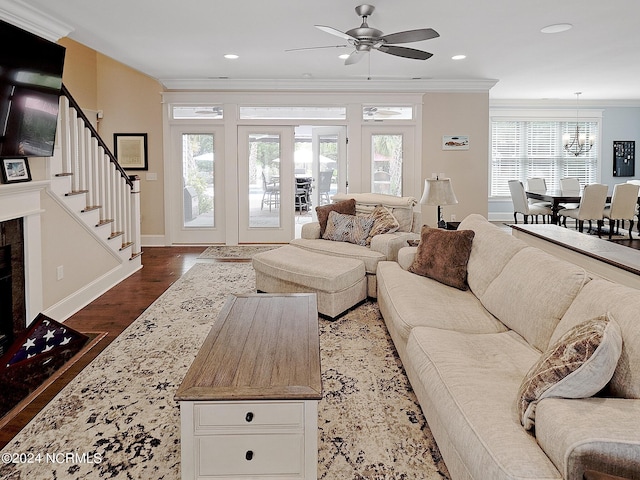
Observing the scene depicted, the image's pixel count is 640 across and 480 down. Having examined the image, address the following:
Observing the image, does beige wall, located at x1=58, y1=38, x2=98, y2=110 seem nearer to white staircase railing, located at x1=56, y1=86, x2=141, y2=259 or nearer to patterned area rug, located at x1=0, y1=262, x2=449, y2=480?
white staircase railing, located at x1=56, y1=86, x2=141, y2=259

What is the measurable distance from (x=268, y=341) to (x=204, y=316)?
186 cm

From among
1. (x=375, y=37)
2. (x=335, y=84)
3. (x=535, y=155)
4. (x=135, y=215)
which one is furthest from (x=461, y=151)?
(x=135, y=215)

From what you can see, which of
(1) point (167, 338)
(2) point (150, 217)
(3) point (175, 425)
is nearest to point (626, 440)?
(3) point (175, 425)

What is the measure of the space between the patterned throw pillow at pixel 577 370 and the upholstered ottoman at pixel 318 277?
2.35 m

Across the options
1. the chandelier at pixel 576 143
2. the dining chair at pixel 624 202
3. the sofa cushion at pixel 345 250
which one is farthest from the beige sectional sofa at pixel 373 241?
the chandelier at pixel 576 143

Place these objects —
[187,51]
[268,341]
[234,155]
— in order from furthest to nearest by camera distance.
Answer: [234,155], [187,51], [268,341]

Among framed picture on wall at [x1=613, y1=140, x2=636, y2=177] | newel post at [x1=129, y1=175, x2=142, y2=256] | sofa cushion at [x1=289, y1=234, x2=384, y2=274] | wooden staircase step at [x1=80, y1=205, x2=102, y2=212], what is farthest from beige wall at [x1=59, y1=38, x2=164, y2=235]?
framed picture on wall at [x1=613, y1=140, x2=636, y2=177]

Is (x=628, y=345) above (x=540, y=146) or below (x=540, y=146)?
below

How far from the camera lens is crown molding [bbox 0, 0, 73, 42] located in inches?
138

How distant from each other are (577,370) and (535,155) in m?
9.48

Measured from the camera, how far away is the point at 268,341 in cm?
231

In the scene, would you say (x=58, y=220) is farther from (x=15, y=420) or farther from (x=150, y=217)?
(x=150, y=217)

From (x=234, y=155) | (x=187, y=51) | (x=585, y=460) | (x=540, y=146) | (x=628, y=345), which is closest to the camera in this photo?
(x=585, y=460)

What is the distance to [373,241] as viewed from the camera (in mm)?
4488
